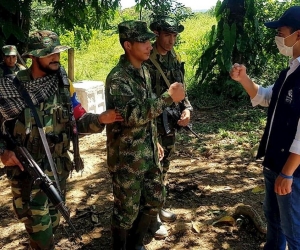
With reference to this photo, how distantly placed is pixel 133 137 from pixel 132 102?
1.03 feet

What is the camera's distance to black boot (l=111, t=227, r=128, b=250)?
306 cm

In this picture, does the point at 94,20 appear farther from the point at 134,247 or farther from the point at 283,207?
the point at 283,207

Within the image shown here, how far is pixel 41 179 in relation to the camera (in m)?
2.53

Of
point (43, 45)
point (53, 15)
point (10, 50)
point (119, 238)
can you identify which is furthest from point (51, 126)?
point (53, 15)

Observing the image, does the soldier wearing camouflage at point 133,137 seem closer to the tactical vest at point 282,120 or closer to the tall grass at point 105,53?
the tactical vest at point 282,120

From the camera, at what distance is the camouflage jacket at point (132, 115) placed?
2.68 m

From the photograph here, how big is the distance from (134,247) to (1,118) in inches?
61.5

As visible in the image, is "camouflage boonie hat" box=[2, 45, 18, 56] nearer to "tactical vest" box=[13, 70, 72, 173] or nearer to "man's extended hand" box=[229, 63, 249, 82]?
"tactical vest" box=[13, 70, 72, 173]

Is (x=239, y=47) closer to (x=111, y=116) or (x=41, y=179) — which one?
(x=111, y=116)

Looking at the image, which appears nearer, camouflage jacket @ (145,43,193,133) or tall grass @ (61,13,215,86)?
camouflage jacket @ (145,43,193,133)

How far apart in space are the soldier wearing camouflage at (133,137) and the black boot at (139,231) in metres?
0.01

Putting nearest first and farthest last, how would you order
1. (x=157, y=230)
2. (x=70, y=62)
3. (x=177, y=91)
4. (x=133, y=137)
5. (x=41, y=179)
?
(x=41, y=179)
(x=177, y=91)
(x=133, y=137)
(x=157, y=230)
(x=70, y=62)

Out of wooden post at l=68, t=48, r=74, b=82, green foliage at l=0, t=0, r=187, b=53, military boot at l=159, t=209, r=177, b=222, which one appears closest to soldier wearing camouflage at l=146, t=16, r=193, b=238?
military boot at l=159, t=209, r=177, b=222

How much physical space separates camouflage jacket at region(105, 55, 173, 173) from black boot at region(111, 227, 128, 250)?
1.70 ft
